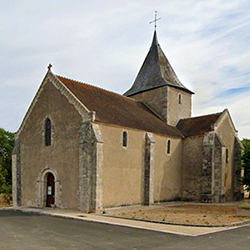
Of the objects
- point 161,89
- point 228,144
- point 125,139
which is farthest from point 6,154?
point 228,144

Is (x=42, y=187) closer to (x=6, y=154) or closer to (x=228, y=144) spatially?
(x=228, y=144)

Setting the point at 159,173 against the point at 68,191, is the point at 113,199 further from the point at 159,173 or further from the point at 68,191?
the point at 159,173

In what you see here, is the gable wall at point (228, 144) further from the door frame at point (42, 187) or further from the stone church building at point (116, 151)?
the door frame at point (42, 187)

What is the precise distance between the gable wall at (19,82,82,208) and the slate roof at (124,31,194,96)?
9.71m

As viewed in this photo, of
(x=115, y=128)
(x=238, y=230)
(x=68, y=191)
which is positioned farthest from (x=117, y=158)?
(x=238, y=230)

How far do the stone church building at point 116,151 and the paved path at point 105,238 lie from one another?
525cm

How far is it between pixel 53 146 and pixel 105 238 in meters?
10.5

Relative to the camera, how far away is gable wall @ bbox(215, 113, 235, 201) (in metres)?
23.3

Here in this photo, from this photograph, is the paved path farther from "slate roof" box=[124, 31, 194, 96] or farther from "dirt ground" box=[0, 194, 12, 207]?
"slate roof" box=[124, 31, 194, 96]

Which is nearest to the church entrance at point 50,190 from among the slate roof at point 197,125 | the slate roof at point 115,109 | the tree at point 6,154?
the slate roof at point 115,109

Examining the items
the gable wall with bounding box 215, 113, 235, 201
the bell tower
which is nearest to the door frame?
the bell tower

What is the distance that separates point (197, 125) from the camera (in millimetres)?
24000

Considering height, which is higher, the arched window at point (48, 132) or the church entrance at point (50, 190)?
the arched window at point (48, 132)

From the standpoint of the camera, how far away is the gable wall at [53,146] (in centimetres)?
1725
